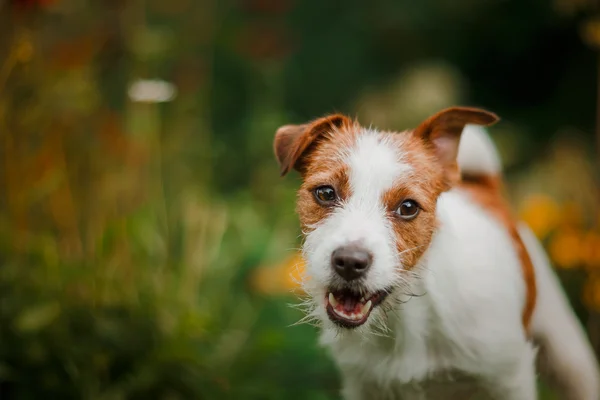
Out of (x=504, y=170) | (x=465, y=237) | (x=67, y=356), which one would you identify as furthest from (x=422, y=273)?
(x=504, y=170)

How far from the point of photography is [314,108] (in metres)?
6.21

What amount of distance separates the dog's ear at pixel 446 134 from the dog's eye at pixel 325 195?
32cm

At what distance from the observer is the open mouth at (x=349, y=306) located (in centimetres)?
184

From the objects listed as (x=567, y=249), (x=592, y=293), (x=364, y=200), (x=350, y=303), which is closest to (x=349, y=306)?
(x=350, y=303)

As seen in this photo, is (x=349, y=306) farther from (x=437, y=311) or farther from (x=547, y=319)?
(x=547, y=319)

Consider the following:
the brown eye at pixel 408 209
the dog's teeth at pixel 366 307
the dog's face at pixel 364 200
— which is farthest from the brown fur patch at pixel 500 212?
the dog's teeth at pixel 366 307

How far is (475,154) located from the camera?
2.62 metres

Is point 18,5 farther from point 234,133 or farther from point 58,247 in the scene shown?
point 234,133

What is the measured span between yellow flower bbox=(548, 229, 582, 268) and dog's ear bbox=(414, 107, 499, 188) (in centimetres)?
205

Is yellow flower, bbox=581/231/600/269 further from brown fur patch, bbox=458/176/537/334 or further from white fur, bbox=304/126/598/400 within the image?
white fur, bbox=304/126/598/400

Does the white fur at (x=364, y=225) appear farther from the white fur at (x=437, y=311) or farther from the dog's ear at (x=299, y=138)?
the dog's ear at (x=299, y=138)

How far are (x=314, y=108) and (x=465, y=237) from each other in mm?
4128

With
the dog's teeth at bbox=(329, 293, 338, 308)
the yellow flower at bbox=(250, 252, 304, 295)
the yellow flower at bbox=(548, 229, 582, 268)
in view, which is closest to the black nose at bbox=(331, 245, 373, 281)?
the dog's teeth at bbox=(329, 293, 338, 308)

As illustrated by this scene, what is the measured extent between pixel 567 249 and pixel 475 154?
1.62m
